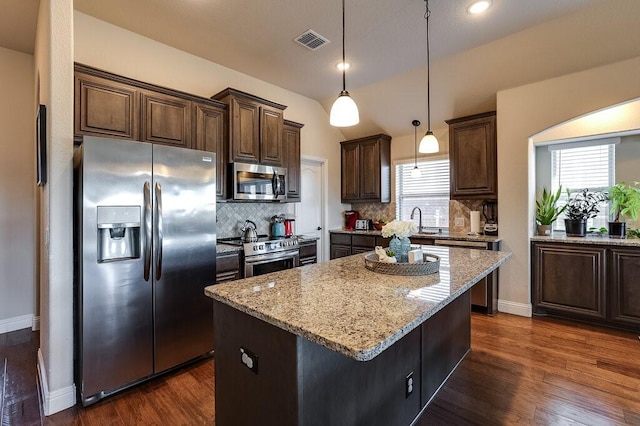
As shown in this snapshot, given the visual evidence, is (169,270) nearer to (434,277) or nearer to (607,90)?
(434,277)

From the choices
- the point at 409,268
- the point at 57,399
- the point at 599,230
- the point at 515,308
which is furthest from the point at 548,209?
the point at 57,399

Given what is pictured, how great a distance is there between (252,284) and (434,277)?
1028mm

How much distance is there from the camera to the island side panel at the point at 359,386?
3.94 feet

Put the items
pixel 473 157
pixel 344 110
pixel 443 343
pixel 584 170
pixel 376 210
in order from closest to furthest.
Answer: pixel 344 110 < pixel 443 343 < pixel 584 170 < pixel 473 157 < pixel 376 210

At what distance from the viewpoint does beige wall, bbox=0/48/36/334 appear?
3357 mm

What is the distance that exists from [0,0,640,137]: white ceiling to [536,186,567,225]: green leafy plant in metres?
1.38

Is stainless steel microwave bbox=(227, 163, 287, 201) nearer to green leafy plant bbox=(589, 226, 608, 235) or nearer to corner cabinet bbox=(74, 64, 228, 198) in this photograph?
corner cabinet bbox=(74, 64, 228, 198)

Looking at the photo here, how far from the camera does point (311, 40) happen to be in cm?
319

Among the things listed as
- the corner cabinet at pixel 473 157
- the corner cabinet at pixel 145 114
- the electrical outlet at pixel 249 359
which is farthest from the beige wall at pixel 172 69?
the electrical outlet at pixel 249 359

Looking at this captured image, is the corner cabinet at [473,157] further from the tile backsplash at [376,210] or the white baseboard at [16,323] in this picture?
the white baseboard at [16,323]

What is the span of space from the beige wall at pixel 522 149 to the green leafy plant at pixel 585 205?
477mm

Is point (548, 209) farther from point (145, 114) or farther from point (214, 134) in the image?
point (145, 114)

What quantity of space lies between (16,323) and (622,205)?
22.5 feet

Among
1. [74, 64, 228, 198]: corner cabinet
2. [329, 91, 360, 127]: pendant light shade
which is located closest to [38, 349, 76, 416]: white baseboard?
[74, 64, 228, 198]: corner cabinet
